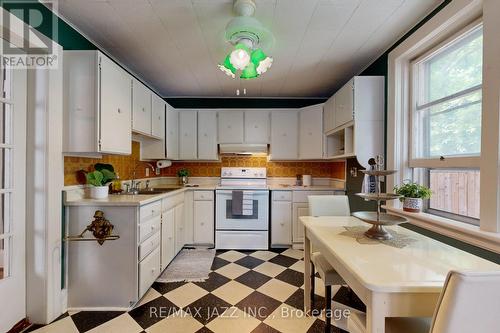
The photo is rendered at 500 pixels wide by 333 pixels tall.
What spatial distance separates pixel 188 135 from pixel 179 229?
1450 mm

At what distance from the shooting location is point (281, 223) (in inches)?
124

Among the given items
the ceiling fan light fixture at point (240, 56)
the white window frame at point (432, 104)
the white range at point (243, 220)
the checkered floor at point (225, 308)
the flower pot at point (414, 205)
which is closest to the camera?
the white window frame at point (432, 104)

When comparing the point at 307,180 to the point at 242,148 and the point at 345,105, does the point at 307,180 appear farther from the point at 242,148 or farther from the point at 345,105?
the point at 345,105

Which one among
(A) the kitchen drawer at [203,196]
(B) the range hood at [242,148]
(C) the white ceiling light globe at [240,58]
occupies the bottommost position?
A: (A) the kitchen drawer at [203,196]

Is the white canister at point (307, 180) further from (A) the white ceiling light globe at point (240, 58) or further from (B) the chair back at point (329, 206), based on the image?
(A) the white ceiling light globe at point (240, 58)

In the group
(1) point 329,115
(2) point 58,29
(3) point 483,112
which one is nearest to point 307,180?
(1) point 329,115

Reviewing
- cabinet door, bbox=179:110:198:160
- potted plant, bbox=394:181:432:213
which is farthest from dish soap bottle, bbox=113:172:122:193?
potted plant, bbox=394:181:432:213

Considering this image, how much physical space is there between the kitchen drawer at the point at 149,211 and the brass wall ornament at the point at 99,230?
229 millimetres

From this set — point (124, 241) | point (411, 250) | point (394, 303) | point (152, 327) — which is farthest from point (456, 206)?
point (124, 241)

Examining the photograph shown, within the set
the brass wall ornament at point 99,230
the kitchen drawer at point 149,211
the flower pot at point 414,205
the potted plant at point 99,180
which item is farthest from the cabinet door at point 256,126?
the brass wall ornament at point 99,230

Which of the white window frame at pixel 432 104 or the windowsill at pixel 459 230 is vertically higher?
the white window frame at pixel 432 104

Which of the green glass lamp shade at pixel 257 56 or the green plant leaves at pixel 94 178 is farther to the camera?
the green plant leaves at pixel 94 178

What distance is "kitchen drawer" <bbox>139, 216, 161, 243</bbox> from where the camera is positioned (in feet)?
6.16

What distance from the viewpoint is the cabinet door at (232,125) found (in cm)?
345
